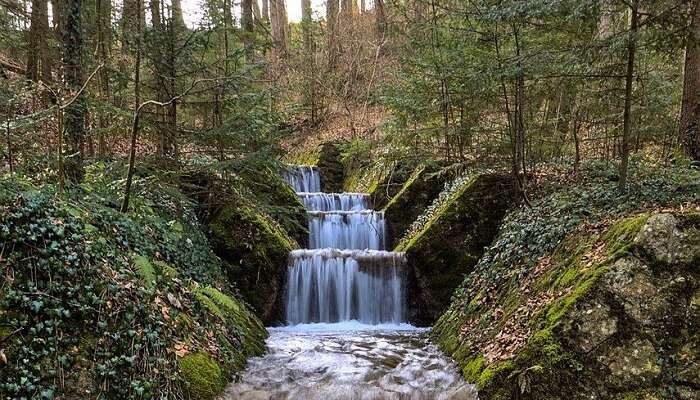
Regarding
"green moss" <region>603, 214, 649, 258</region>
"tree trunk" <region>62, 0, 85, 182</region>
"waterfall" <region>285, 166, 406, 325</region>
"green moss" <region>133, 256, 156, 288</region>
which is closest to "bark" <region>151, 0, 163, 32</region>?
"tree trunk" <region>62, 0, 85, 182</region>

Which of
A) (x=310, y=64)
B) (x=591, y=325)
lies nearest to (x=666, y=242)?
(x=591, y=325)

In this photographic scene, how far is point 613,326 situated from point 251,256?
660cm

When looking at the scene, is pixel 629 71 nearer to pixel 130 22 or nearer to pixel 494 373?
pixel 494 373

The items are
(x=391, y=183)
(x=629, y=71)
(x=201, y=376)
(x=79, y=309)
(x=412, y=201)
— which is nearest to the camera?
(x=79, y=309)

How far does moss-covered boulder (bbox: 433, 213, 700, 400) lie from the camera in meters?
4.83

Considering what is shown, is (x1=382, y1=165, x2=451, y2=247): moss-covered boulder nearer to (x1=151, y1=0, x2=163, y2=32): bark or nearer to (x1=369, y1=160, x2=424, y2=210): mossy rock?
(x1=369, y1=160, x2=424, y2=210): mossy rock

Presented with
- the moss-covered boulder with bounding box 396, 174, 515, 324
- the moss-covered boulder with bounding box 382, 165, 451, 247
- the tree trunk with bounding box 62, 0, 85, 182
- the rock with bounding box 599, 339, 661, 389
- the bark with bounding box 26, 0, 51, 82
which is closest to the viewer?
the rock with bounding box 599, 339, 661, 389

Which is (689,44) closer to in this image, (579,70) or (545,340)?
(579,70)

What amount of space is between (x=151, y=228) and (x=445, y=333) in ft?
15.6

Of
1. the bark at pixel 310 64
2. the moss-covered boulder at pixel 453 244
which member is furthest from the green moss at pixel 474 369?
the bark at pixel 310 64

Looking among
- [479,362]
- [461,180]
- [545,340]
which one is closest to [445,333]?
[479,362]

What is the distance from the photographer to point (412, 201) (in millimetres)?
12719

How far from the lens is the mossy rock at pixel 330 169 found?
17.9 metres

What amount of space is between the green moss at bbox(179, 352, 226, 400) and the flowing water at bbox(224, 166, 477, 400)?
0.89 ft
